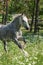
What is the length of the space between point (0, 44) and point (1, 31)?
0.84 metres

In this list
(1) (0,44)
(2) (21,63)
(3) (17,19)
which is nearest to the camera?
(2) (21,63)

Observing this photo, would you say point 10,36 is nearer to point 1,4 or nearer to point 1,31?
point 1,31

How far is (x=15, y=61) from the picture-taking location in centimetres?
577

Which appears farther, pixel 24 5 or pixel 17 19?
pixel 24 5

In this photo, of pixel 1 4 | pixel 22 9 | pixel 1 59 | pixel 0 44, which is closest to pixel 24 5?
pixel 22 9

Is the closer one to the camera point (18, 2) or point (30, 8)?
point (18, 2)

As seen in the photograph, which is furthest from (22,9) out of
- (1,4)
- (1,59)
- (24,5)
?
(1,59)

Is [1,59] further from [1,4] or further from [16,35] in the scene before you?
[1,4]

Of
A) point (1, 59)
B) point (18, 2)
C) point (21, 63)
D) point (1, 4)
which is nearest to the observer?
point (21, 63)

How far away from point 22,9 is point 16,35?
54.9 ft

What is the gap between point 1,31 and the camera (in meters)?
8.58

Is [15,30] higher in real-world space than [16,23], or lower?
lower

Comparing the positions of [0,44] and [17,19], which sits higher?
[17,19]

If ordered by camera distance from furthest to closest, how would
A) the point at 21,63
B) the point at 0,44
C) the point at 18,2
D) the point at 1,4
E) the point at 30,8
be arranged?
the point at 30,8
the point at 18,2
the point at 1,4
the point at 0,44
the point at 21,63
